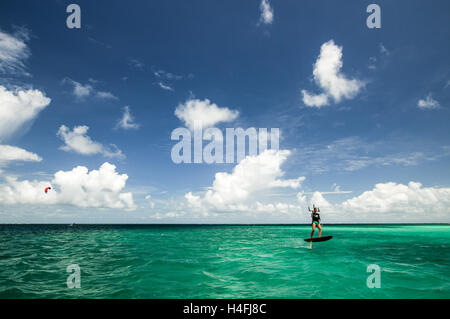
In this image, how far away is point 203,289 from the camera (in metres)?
15.2

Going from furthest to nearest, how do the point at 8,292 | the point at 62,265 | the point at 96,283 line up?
the point at 62,265, the point at 96,283, the point at 8,292

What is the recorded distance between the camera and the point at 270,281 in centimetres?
1705

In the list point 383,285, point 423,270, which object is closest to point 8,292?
point 383,285

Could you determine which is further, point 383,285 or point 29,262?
point 29,262
